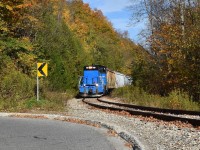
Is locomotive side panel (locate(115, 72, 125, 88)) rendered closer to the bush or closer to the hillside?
the hillside

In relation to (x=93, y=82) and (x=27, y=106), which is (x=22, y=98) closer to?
(x=27, y=106)

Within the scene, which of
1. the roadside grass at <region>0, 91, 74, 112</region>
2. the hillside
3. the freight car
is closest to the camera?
→ the roadside grass at <region>0, 91, 74, 112</region>

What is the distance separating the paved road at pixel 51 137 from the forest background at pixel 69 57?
281 inches

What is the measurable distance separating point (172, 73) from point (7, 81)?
12.9 m

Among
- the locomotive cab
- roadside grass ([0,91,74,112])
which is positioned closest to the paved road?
roadside grass ([0,91,74,112])

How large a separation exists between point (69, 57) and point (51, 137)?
1594 inches

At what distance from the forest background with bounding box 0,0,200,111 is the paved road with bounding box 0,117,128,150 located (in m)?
7.13

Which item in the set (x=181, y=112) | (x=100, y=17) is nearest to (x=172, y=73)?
(x=181, y=112)

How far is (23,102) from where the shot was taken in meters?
20.5

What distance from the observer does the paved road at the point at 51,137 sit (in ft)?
29.0

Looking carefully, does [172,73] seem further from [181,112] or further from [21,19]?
[21,19]

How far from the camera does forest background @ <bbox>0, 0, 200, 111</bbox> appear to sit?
2269 cm

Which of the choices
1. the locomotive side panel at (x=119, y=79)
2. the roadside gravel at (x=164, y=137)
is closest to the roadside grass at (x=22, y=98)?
the roadside gravel at (x=164, y=137)

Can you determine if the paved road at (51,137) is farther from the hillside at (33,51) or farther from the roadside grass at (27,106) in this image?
the hillside at (33,51)
